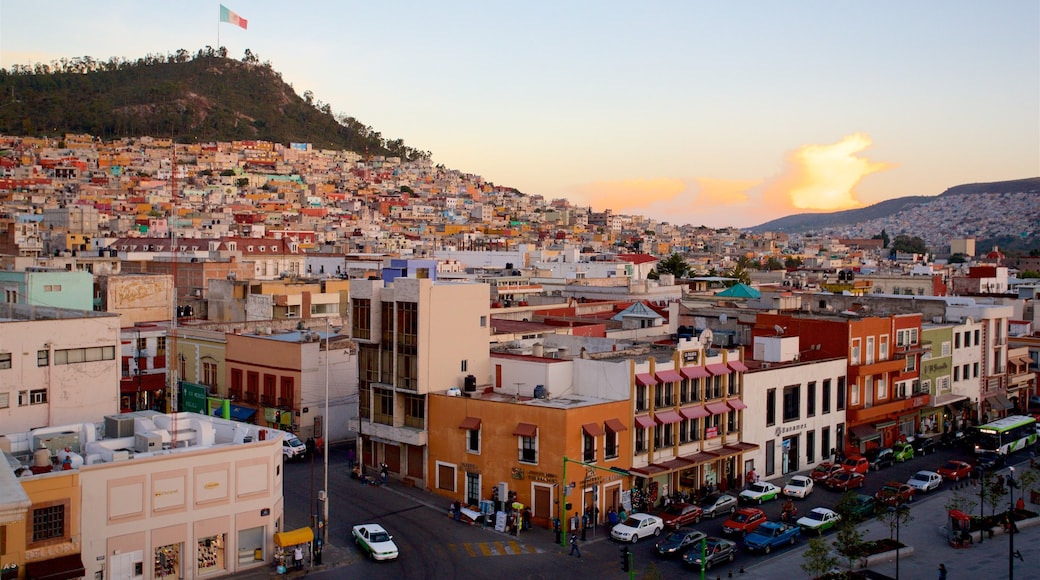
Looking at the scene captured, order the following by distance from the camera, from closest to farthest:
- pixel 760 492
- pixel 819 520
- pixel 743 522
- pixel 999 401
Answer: pixel 743 522 → pixel 819 520 → pixel 760 492 → pixel 999 401

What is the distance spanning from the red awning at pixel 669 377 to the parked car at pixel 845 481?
7.02 m

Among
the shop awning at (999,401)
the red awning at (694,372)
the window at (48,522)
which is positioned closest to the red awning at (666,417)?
the red awning at (694,372)

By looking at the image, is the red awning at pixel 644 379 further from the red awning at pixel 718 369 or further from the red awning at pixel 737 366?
the red awning at pixel 737 366

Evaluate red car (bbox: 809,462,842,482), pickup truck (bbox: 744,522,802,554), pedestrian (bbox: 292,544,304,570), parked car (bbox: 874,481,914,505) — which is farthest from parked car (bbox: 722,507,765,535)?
pedestrian (bbox: 292,544,304,570)

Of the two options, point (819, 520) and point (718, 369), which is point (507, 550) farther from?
point (718, 369)

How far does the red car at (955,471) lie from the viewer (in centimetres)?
3350

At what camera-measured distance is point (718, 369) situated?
30.7m

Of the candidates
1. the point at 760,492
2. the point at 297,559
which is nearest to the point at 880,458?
the point at 760,492

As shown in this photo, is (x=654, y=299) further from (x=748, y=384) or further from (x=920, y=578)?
(x=920, y=578)

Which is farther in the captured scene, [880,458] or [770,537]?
[880,458]

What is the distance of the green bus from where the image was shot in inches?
1468

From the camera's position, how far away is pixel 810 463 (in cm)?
3459

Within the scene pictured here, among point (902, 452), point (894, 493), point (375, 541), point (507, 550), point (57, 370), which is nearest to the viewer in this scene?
point (375, 541)

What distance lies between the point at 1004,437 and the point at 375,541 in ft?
90.6
